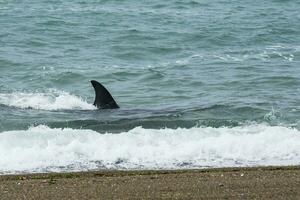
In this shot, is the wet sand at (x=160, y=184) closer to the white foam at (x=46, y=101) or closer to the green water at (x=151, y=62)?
the green water at (x=151, y=62)

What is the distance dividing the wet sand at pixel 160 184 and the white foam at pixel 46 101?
655 centimetres

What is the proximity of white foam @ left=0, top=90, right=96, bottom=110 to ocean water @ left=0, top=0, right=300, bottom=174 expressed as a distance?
26 mm

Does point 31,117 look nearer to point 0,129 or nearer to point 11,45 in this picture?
point 0,129

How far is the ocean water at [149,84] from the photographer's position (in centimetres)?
1202

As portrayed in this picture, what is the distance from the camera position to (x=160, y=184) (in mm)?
9305

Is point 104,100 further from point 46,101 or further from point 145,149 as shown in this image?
point 145,149

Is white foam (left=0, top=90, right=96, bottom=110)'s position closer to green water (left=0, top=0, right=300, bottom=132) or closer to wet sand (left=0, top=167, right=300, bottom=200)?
green water (left=0, top=0, right=300, bottom=132)

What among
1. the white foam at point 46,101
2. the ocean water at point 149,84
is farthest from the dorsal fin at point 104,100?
the white foam at point 46,101

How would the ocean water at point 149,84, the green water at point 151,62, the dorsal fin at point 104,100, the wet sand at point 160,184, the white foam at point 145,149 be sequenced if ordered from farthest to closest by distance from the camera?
the dorsal fin at point 104,100
the green water at point 151,62
the ocean water at point 149,84
the white foam at point 145,149
the wet sand at point 160,184

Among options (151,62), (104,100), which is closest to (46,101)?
(104,100)

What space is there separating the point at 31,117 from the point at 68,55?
30.0 feet

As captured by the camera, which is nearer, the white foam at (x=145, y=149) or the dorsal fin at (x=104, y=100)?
the white foam at (x=145, y=149)

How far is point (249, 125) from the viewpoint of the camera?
1474cm

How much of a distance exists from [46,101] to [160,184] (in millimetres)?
8609
